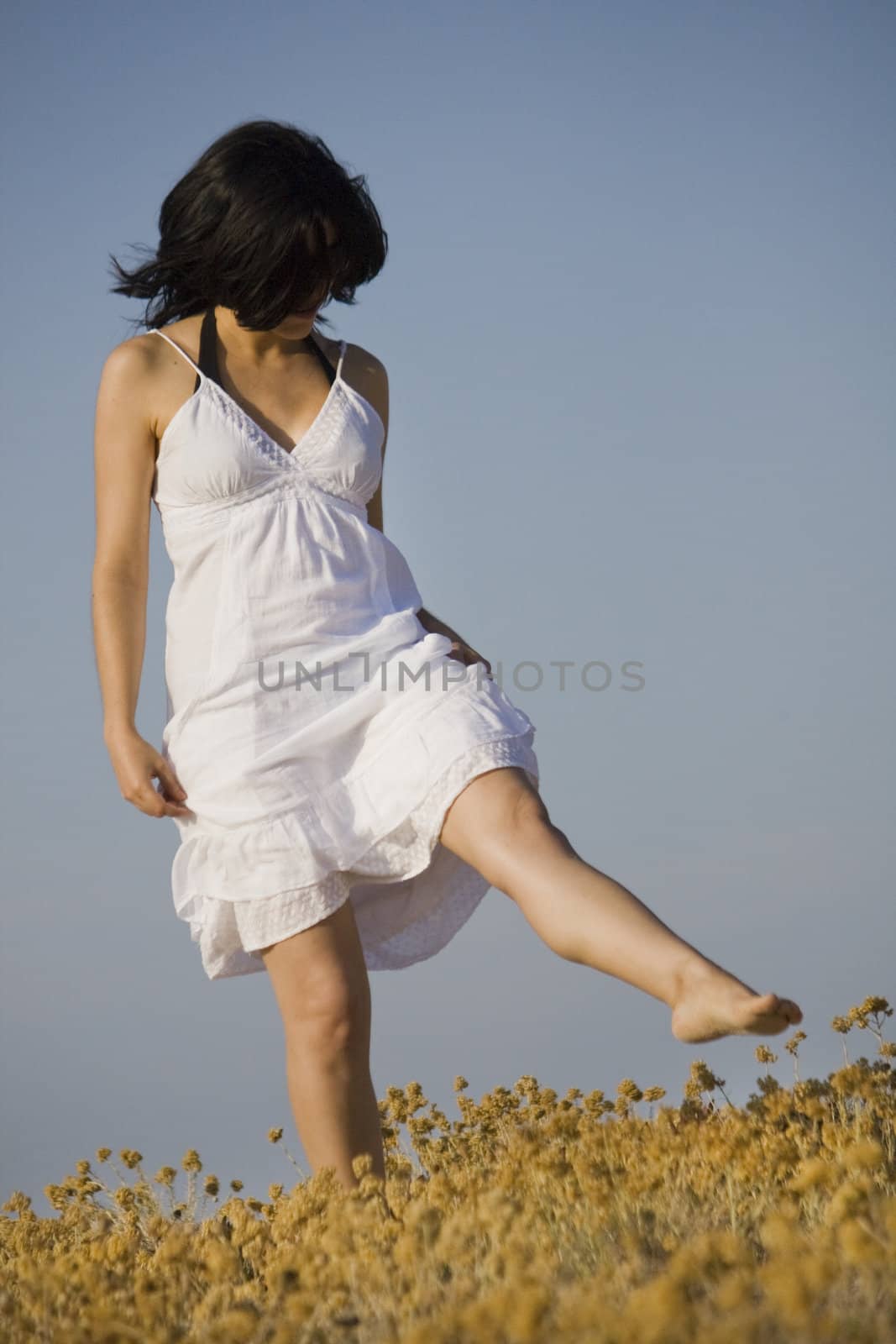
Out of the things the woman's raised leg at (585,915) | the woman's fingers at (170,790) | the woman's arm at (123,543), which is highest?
the woman's arm at (123,543)

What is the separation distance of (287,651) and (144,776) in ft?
1.42

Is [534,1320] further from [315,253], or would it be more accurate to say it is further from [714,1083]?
[315,253]

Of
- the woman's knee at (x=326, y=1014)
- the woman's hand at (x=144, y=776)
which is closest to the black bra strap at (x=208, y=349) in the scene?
the woman's hand at (x=144, y=776)

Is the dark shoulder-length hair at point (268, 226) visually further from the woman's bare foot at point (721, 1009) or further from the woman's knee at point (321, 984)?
the woman's bare foot at point (721, 1009)

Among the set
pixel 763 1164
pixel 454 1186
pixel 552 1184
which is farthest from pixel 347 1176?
pixel 763 1164

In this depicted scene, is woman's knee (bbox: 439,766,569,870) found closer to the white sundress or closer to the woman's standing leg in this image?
the white sundress

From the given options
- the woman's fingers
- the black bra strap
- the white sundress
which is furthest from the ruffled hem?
the black bra strap

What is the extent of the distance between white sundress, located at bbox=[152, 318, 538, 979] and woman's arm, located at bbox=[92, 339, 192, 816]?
0.06 metres

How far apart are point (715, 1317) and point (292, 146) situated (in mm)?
2782

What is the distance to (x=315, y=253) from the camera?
3371mm

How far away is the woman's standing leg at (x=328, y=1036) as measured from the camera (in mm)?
3238

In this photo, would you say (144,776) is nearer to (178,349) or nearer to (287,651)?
(287,651)

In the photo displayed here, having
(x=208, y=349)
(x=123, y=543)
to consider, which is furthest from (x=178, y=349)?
(x=123, y=543)

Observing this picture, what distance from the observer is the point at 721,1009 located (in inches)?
93.0
